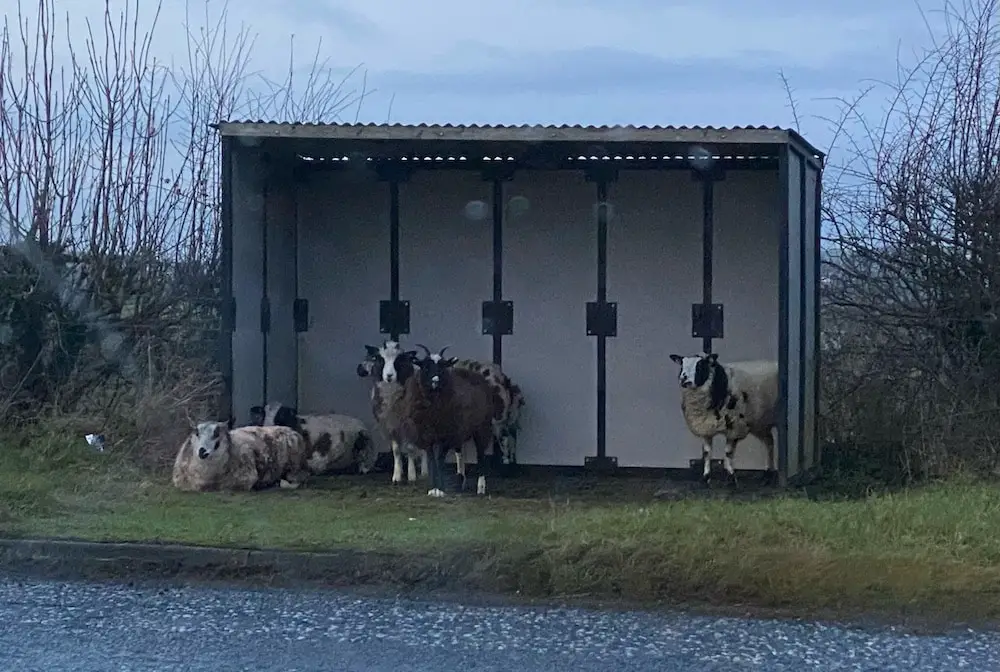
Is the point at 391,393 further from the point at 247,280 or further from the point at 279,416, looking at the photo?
the point at 247,280

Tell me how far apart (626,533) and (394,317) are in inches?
240

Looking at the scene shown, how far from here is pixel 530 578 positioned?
917cm

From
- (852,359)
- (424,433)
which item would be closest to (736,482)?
(852,359)

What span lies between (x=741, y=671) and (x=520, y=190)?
836cm

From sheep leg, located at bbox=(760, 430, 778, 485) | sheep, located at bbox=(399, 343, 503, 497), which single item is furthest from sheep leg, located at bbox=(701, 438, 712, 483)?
sheep, located at bbox=(399, 343, 503, 497)

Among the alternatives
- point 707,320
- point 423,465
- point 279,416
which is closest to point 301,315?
point 279,416

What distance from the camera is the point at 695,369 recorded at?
44.6 ft

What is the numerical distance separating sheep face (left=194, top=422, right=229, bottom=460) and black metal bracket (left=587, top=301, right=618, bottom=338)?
13.2 ft

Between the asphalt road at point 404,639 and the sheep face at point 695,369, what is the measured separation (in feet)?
17.4

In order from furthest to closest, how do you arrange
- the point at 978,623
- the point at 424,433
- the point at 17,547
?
1. the point at 424,433
2. the point at 17,547
3. the point at 978,623

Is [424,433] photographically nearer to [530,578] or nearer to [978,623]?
[530,578]

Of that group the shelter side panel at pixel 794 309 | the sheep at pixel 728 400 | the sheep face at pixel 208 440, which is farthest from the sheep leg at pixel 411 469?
the shelter side panel at pixel 794 309

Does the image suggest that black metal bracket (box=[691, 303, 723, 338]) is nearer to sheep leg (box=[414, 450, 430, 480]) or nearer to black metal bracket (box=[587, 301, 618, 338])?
black metal bracket (box=[587, 301, 618, 338])

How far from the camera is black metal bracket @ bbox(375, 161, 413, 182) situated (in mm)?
15000
